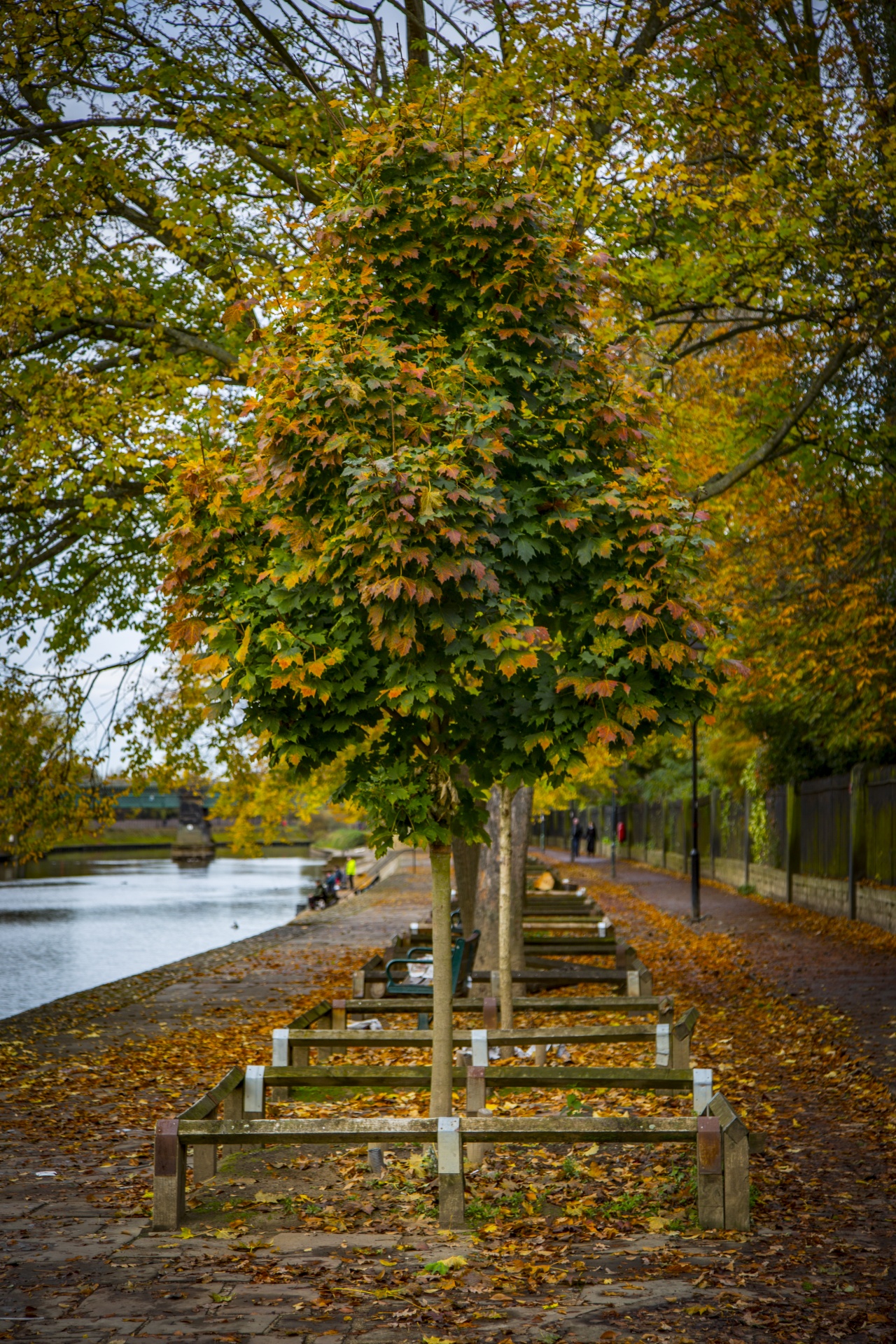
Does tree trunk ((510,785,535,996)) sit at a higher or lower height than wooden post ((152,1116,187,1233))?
higher

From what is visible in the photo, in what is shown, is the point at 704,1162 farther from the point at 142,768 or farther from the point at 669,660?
the point at 142,768

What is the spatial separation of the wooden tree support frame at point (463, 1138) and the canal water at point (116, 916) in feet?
47.7

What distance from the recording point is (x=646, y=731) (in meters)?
6.55

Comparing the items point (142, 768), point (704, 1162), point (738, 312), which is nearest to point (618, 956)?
point (142, 768)

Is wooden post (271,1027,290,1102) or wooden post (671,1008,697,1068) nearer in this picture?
wooden post (271,1027,290,1102)

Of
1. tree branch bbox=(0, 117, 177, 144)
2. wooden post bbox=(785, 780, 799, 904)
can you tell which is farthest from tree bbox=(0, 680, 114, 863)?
wooden post bbox=(785, 780, 799, 904)

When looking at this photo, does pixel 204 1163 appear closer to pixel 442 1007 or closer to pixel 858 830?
pixel 442 1007

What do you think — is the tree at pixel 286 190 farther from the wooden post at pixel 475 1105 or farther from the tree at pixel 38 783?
the wooden post at pixel 475 1105

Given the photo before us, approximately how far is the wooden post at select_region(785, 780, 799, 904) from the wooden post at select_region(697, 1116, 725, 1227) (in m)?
20.4

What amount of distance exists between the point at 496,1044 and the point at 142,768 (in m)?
8.92

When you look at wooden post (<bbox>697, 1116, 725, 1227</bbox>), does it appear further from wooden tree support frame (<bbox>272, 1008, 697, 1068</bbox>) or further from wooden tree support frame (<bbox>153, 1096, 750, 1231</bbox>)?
wooden tree support frame (<bbox>272, 1008, 697, 1068</bbox>)

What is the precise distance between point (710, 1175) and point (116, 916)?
4099 cm

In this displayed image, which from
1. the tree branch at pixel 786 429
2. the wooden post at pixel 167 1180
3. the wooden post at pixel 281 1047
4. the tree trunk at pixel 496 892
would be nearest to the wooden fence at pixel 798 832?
the tree trunk at pixel 496 892

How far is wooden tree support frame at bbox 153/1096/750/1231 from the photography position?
19.1 feet
